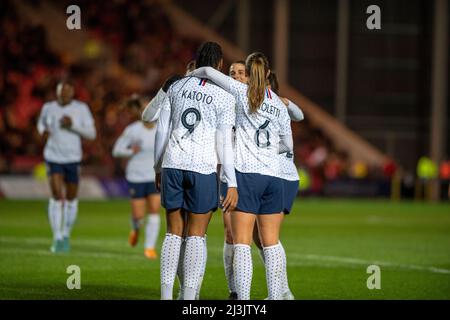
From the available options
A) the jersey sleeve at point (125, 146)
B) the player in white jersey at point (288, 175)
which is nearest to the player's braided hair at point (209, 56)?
the player in white jersey at point (288, 175)

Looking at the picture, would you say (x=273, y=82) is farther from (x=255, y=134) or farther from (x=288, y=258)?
(x=288, y=258)

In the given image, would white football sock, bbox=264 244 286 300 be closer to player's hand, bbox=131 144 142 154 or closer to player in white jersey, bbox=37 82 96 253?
player's hand, bbox=131 144 142 154

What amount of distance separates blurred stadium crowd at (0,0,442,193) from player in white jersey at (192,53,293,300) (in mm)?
20112

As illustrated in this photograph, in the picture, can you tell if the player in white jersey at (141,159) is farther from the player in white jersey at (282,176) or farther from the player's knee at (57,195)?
the player in white jersey at (282,176)

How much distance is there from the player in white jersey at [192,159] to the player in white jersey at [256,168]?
0.20 m

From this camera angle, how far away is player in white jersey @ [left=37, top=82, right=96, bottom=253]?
15797 millimetres

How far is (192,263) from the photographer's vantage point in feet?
30.1

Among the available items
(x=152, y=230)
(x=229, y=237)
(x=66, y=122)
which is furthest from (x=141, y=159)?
(x=229, y=237)

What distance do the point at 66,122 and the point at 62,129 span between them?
19cm

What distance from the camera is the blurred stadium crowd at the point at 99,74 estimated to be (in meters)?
31.2

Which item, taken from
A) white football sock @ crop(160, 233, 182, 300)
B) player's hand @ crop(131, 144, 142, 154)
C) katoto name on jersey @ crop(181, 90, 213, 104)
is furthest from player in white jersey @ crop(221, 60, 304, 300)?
player's hand @ crop(131, 144, 142, 154)

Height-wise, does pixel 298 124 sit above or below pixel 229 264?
below

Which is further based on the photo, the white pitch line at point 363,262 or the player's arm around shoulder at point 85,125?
the player's arm around shoulder at point 85,125

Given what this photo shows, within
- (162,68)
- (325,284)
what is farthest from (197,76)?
(162,68)
